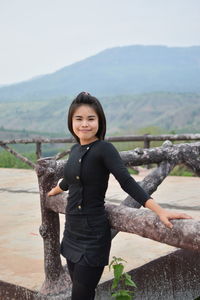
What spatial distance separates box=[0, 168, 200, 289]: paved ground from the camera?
292cm

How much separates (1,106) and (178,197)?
147480 mm

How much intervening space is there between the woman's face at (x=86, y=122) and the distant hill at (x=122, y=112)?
101m

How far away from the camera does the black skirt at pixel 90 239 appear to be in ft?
6.87

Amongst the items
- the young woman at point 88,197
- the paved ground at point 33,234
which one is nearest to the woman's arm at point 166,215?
the young woman at point 88,197

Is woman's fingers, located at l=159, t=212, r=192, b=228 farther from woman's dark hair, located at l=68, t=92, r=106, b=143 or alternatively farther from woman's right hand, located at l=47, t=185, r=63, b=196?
woman's right hand, located at l=47, t=185, r=63, b=196

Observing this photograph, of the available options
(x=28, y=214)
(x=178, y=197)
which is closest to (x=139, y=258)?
(x=28, y=214)

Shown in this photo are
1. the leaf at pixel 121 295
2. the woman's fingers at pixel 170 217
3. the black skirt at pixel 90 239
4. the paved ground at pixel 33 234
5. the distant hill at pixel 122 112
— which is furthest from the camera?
the distant hill at pixel 122 112

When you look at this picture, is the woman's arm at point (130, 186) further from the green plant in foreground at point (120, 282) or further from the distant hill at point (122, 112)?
the distant hill at point (122, 112)

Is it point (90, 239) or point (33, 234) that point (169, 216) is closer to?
point (90, 239)

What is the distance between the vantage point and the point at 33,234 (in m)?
3.84

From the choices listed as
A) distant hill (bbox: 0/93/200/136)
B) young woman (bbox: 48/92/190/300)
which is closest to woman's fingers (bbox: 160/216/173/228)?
young woman (bbox: 48/92/190/300)

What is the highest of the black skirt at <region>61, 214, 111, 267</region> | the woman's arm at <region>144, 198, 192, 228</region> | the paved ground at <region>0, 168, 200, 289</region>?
the woman's arm at <region>144, 198, 192, 228</region>

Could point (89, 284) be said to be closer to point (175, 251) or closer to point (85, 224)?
point (85, 224)

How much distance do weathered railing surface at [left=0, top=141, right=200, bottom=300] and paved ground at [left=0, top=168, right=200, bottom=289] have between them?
96 mm
